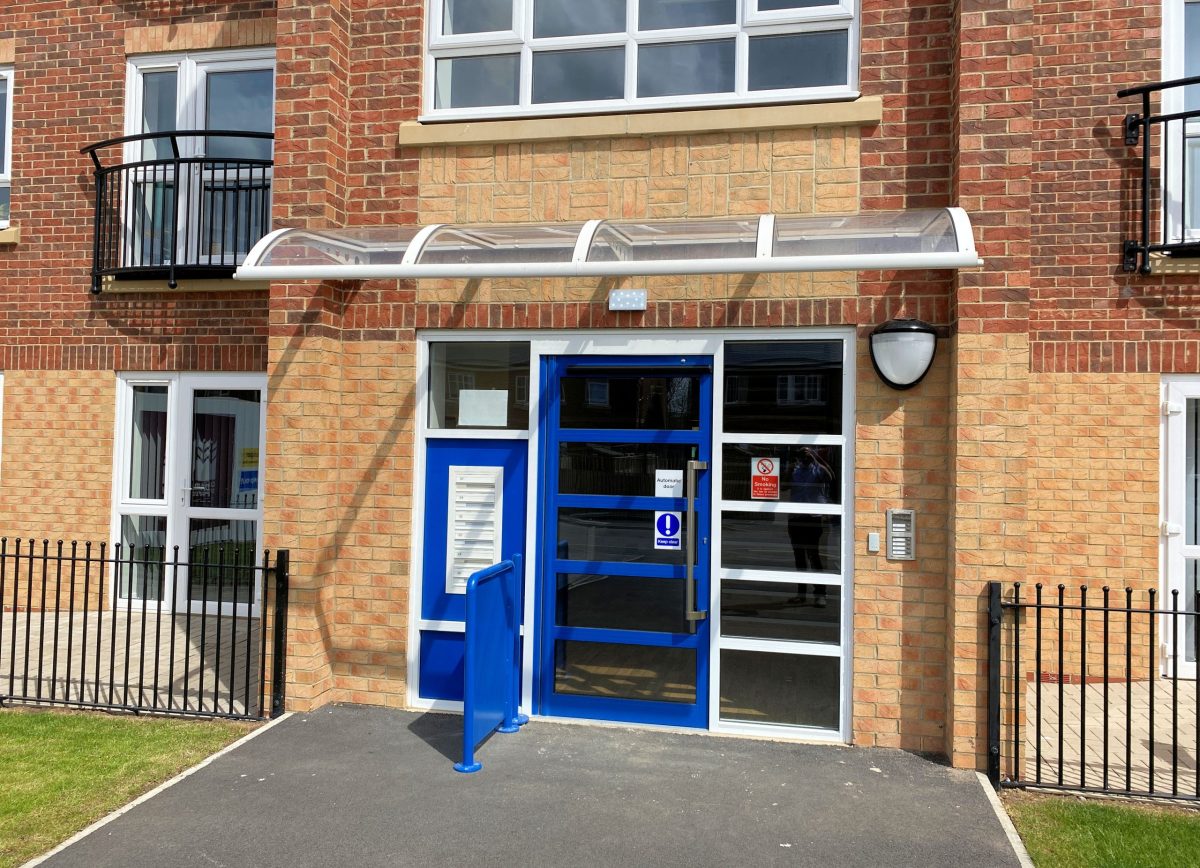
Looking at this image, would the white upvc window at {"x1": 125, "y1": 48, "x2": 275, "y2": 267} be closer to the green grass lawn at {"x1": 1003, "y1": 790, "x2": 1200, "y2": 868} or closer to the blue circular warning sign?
the blue circular warning sign

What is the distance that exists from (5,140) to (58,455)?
3297mm

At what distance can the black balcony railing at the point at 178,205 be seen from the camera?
8.69 m

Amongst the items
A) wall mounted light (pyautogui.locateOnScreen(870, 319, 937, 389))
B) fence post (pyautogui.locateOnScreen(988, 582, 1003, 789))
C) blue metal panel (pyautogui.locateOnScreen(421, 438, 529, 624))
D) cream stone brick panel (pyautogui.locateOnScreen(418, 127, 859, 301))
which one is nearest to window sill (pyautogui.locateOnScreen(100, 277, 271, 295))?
cream stone brick panel (pyautogui.locateOnScreen(418, 127, 859, 301))

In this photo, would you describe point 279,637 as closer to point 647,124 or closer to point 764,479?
point 764,479

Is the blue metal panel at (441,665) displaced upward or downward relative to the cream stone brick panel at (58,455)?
downward

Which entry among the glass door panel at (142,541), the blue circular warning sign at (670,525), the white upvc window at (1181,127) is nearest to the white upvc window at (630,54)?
the blue circular warning sign at (670,525)

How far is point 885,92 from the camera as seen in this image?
5941 millimetres

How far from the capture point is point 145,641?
7.79 metres

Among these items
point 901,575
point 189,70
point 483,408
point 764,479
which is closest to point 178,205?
point 189,70

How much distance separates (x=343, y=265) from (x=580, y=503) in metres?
2.12

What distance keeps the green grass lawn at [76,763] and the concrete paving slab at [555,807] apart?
0.21m

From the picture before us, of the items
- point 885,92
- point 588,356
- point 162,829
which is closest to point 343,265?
point 588,356

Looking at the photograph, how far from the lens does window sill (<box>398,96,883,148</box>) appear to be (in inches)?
234

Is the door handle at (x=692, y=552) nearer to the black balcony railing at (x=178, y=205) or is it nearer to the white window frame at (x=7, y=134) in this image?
the black balcony railing at (x=178, y=205)
